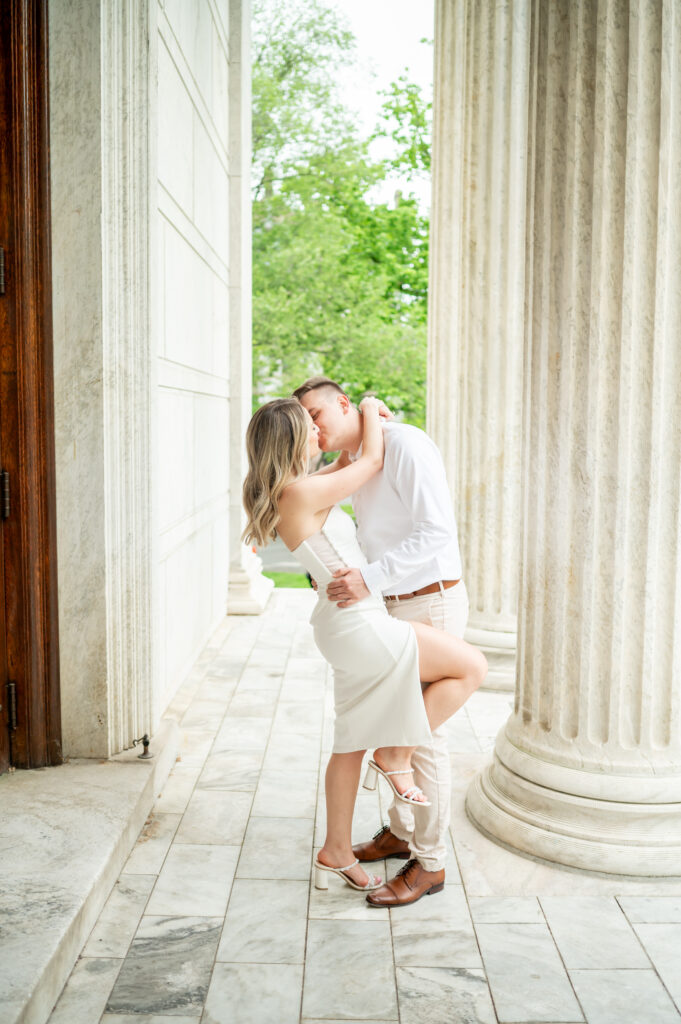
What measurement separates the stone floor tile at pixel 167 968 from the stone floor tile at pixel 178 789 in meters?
1.15

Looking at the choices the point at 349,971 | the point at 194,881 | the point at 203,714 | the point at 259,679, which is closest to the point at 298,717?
the point at 203,714

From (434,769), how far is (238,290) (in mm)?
7058

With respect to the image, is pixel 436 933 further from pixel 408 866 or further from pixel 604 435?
pixel 604 435

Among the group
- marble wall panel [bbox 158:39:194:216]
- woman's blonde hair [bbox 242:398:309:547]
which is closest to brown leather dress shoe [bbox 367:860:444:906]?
woman's blonde hair [bbox 242:398:309:547]

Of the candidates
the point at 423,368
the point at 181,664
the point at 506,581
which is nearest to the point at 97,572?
the point at 181,664

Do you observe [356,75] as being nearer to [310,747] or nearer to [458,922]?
[310,747]

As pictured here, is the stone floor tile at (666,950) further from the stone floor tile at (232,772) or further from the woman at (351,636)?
the stone floor tile at (232,772)

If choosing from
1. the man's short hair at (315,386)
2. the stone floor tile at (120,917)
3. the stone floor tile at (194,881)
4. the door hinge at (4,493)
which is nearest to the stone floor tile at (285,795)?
the stone floor tile at (194,881)

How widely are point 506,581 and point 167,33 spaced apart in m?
4.43

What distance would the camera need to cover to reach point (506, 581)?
7.21 metres

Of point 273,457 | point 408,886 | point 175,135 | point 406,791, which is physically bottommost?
point 408,886

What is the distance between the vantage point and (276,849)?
4.30 metres

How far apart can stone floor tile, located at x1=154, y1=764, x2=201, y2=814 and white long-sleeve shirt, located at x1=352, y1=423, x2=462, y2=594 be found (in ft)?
5.69

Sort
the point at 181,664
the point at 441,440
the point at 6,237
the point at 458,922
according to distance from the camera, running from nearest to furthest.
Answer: the point at 458,922 < the point at 6,237 < the point at 181,664 < the point at 441,440
